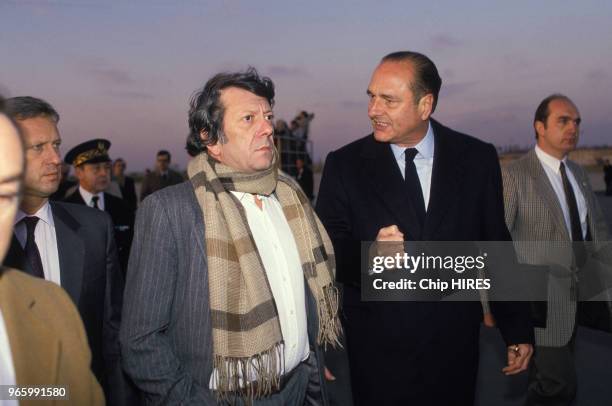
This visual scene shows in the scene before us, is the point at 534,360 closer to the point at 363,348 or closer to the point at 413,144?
the point at 363,348

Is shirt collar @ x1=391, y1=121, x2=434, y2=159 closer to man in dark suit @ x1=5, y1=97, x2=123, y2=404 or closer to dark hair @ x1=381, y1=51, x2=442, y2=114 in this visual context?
dark hair @ x1=381, y1=51, x2=442, y2=114

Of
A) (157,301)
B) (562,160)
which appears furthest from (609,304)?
(157,301)

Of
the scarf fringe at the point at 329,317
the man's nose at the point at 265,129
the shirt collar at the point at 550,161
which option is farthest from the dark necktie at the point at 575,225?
the man's nose at the point at 265,129

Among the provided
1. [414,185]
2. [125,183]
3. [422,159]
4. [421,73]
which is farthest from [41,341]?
[125,183]

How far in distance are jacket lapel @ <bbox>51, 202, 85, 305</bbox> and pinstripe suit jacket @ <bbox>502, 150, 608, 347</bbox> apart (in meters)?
2.80

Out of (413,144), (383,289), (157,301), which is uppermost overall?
(413,144)

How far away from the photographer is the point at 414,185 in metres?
2.87

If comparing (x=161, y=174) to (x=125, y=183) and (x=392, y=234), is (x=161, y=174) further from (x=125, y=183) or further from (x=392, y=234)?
(x=392, y=234)

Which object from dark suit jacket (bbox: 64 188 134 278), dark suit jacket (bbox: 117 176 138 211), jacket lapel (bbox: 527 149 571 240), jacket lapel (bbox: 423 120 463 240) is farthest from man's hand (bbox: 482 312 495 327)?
dark suit jacket (bbox: 117 176 138 211)

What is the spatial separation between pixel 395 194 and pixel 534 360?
191cm

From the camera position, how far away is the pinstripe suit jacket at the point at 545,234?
3.77 m

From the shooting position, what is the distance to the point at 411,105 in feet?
9.41

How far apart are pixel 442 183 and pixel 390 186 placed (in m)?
0.27

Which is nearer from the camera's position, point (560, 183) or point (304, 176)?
point (560, 183)
